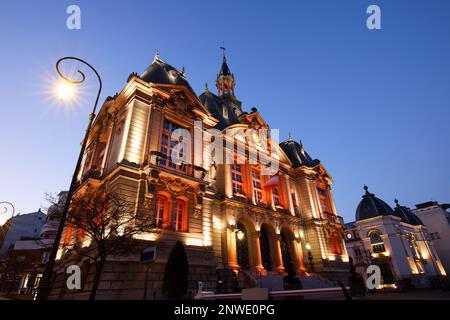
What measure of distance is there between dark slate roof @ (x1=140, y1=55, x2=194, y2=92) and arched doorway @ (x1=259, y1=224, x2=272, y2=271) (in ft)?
56.5

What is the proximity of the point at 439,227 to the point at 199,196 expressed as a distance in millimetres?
69618

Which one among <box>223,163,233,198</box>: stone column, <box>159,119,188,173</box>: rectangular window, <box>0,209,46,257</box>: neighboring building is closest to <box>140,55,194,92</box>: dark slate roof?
<box>159,119,188,173</box>: rectangular window

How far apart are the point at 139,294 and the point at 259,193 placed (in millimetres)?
18305

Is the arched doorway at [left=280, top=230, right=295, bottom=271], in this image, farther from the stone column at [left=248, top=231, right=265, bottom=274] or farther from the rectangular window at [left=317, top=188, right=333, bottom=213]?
the rectangular window at [left=317, top=188, right=333, bottom=213]

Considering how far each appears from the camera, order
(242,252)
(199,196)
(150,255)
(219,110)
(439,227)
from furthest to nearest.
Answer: (439,227)
(219,110)
(242,252)
(199,196)
(150,255)

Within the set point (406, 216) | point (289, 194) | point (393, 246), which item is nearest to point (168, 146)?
point (289, 194)

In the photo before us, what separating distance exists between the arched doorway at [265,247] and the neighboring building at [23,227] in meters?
54.1

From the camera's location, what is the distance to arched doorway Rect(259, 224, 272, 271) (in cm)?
2656

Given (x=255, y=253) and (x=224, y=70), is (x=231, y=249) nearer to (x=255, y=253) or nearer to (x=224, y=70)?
(x=255, y=253)

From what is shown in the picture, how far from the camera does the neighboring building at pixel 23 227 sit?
5769 centimetres

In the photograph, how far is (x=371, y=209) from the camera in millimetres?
49906

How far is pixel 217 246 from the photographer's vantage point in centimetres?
2200
